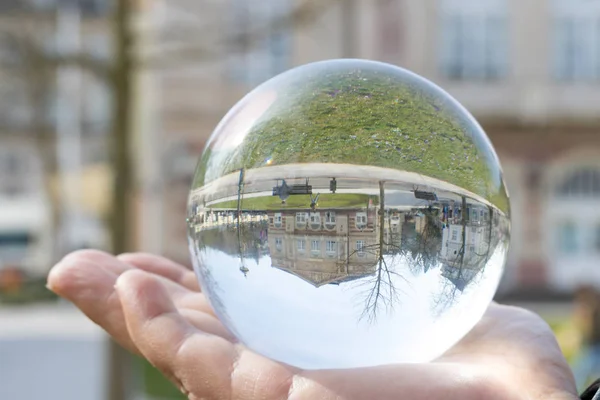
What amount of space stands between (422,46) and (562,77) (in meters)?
4.00

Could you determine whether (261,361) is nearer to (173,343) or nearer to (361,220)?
(173,343)

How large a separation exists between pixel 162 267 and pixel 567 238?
65.5 ft

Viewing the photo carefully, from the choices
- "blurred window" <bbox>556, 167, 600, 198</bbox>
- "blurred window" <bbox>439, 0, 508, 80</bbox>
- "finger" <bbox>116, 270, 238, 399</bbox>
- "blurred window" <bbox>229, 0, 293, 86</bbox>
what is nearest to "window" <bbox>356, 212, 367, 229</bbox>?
"finger" <bbox>116, 270, 238, 399</bbox>

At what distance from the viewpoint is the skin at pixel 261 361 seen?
1860mm

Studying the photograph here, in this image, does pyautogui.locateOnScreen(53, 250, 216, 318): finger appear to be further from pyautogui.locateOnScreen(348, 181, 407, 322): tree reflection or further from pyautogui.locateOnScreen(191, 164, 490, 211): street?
pyautogui.locateOnScreen(348, 181, 407, 322): tree reflection

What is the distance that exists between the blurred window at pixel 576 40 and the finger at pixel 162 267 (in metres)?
19.3

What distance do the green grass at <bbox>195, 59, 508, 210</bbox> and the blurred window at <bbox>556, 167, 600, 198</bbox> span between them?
19.8m

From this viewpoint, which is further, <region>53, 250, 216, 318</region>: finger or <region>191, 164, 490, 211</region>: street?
<region>53, 250, 216, 318</region>: finger

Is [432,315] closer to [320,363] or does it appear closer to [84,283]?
[320,363]

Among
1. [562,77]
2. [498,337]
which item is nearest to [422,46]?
[562,77]

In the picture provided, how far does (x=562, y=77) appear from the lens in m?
20.2

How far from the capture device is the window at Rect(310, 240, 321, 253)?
6.17 ft

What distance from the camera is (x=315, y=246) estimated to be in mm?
1885

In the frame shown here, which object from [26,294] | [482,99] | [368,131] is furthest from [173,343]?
[482,99]
